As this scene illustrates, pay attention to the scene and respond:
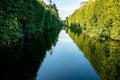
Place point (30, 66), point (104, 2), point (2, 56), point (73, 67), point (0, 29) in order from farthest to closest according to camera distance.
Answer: point (104, 2), point (0, 29), point (2, 56), point (73, 67), point (30, 66)

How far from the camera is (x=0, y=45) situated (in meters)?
20.9

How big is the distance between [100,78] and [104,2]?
78.7 feet

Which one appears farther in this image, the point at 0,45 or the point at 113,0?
the point at 113,0

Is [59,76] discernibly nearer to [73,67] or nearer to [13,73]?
[13,73]

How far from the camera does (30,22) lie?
3553 cm

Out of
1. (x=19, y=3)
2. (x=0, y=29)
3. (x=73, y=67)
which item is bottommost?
(x=73, y=67)

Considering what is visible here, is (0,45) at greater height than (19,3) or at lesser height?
lesser

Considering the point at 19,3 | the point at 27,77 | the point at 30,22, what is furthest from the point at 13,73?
the point at 30,22

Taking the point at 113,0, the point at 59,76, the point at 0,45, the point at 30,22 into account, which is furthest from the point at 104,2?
the point at 59,76

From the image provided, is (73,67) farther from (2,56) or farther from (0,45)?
(0,45)

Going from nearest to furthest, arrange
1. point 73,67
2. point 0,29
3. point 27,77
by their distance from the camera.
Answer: point 27,77 → point 73,67 → point 0,29

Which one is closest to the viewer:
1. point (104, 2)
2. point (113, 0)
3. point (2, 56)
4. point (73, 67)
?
point (73, 67)

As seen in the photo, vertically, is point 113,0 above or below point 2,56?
above

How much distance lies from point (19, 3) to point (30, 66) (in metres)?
13.0
